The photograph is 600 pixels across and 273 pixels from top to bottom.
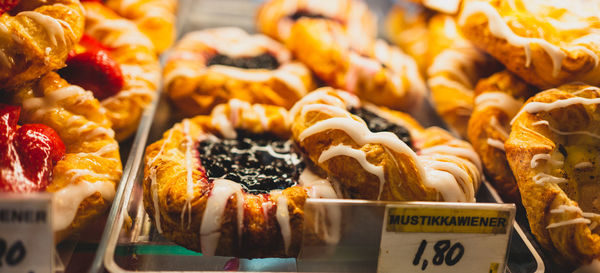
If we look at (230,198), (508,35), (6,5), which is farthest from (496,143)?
(6,5)

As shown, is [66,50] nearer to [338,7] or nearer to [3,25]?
[3,25]

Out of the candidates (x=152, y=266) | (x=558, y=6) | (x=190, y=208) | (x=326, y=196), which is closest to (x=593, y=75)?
(x=558, y=6)

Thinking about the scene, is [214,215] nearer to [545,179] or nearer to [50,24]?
[50,24]

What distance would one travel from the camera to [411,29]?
7.80 feet

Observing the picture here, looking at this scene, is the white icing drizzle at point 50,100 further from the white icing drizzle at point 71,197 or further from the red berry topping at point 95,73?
the white icing drizzle at point 71,197

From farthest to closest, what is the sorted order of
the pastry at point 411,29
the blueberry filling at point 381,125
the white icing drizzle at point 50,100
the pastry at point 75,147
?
the pastry at point 411,29
the blueberry filling at point 381,125
the white icing drizzle at point 50,100
the pastry at point 75,147

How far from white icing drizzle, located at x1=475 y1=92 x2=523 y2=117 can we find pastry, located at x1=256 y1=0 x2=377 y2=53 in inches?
27.1

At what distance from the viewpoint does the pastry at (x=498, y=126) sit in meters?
1.42

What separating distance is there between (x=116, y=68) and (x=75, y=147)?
341 mm

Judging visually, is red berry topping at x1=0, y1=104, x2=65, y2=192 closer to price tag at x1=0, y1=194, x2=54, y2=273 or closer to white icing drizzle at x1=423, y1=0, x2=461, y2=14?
price tag at x1=0, y1=194, x2=54, y2=273

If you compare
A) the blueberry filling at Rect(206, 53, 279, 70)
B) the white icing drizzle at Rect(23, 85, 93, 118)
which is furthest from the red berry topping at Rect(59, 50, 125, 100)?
the blueberry filling at Rect(206, 53, 279, 70)

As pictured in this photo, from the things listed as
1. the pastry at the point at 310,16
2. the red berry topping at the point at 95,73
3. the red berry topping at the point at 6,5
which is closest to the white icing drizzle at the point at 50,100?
the red berry topping at the point at 95,73

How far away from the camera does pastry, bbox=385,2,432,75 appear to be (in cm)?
226

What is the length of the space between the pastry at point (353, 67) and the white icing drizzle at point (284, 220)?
84 centimetres
